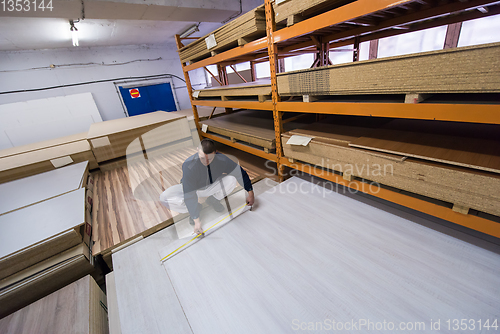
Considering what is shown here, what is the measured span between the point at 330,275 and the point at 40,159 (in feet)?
17.6

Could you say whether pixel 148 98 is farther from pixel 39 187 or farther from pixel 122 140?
pixel 39 187

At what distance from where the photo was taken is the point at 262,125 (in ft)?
12.1

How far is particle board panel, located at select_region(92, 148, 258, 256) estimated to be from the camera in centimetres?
237

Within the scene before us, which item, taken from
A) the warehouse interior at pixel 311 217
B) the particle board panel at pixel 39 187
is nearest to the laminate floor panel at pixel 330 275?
the warehouse interior at pixel 311 217

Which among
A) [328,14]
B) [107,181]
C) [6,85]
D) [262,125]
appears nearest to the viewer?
[328,14]

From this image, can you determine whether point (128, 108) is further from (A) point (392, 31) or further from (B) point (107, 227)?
(A) point (392, 31)

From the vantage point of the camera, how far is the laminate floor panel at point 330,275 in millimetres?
1299

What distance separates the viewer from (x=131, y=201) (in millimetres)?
3090

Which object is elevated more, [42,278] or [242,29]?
[242,29]

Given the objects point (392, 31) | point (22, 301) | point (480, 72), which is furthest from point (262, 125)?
point (22, 301)

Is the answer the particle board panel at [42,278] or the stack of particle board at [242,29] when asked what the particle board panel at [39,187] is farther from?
the stack of particle board at [242,29]

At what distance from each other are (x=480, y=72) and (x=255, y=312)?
2083 millimetres

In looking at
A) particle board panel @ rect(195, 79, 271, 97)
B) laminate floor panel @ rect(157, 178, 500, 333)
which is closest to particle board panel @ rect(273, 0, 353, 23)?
particle board panel @ rect(195, 79, 271, 97)

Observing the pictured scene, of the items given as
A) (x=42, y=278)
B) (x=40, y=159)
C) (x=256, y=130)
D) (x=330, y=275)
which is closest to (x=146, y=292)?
(x=42, y=278)
